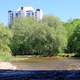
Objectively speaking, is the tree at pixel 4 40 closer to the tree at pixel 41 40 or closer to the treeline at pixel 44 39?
the treeline at pixel 44 39

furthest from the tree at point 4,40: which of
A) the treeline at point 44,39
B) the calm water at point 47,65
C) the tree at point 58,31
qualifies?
the tree at point 58,31

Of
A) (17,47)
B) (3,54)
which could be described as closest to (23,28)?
(17,47)

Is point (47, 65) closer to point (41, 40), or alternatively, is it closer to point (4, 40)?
point (4, 40)

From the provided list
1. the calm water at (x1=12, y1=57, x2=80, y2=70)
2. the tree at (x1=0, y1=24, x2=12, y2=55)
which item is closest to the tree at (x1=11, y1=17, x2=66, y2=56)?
the tree at (x1=0, y1=24, x2=12, y2=55)

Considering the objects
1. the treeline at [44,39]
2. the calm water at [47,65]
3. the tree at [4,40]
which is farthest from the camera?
the treeline at [44,39]

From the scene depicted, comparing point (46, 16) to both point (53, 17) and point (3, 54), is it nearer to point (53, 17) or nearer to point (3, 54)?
point (53, 17)

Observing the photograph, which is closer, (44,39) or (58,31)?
(44,39)

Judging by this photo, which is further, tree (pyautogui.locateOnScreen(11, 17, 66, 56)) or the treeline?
the treeline

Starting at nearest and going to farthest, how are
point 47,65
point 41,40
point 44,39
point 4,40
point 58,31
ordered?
point 47,65 < point 4,40 < point 44,39 < point 41,40 < point 58,31

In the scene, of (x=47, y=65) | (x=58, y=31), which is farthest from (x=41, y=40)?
(x=47, y=65)

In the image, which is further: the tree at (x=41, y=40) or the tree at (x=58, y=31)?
the tree at (x=41, y=40)

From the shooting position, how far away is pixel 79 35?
95.8m

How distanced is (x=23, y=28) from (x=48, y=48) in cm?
1799

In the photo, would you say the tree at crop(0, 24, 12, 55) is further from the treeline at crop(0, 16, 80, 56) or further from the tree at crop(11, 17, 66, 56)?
the tree at crop(11, 17, 66, 56)
